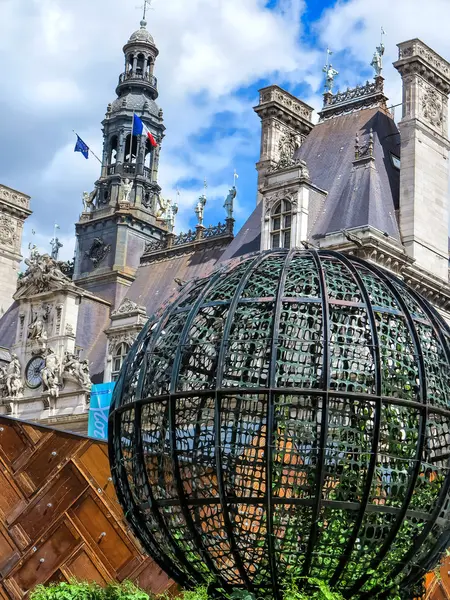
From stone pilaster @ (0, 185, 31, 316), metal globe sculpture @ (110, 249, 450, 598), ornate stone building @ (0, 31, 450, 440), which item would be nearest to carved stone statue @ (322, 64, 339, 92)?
ornate stone building @ (0, 31, 450, 440)

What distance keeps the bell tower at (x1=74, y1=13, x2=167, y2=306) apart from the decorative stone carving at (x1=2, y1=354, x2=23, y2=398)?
508 centimetres

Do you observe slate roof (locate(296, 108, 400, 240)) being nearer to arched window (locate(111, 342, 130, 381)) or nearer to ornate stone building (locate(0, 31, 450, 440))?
ornate stone building (locate(0, 31, 450, 440))

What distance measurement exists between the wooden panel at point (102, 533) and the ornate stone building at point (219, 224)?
44.7ft

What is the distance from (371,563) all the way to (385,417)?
964 mm

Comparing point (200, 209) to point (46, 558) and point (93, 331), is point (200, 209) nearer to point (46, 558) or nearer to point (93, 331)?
point (93, 331)

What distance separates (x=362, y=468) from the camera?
24.3 feet

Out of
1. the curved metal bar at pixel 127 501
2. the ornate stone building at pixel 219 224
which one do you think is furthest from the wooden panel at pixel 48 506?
the ornate stone building at pixel 219 224

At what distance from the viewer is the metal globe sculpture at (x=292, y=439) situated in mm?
7098

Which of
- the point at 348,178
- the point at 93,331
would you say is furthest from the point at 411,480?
the point at 93,331

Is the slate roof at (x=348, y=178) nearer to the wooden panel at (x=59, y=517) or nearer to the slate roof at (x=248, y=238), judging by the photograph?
the slate roof at (x=248, y=238)

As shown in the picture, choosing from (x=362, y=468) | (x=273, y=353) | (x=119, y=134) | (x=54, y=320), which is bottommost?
(x=362, y=468)

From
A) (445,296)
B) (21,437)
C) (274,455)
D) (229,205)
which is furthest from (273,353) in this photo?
(229,205)

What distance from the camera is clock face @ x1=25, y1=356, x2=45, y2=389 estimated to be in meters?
34.0

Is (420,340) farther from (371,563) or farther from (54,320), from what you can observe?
(54,320)
